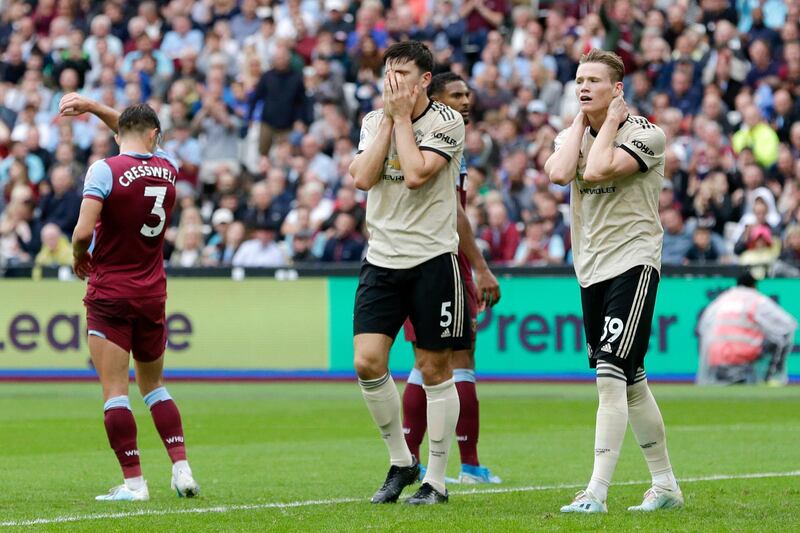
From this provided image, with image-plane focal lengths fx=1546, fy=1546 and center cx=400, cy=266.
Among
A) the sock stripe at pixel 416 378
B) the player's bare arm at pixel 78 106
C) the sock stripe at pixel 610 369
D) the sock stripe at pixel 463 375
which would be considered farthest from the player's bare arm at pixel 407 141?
the sock stripe at pixel 463 375

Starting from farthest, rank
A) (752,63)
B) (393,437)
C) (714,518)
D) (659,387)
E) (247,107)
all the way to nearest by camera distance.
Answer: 1. (247,107)
2. (752,63)
3. (659,387)
4. (393,437)
5. (714,518)

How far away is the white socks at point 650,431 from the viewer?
8.16 metres

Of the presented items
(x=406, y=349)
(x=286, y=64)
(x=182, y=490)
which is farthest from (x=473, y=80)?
(x=182, y=490)

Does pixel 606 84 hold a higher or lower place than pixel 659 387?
higher

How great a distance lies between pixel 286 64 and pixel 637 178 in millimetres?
16932

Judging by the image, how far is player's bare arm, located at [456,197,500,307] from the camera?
31.8ft

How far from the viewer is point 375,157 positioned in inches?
324

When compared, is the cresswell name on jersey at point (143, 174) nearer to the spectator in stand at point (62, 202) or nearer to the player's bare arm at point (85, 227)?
the player's bare arm at point (85, 227)

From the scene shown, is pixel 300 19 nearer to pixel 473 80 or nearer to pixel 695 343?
pixel 473 80

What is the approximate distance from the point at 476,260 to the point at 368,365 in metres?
1.64

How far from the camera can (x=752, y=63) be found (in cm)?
2228

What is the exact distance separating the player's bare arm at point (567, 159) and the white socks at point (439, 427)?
130cm

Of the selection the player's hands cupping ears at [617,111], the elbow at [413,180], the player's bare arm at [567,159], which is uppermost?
the player's hands cupping ears at [617,111]

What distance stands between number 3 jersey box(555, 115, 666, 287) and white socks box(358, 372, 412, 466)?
1243 mm
